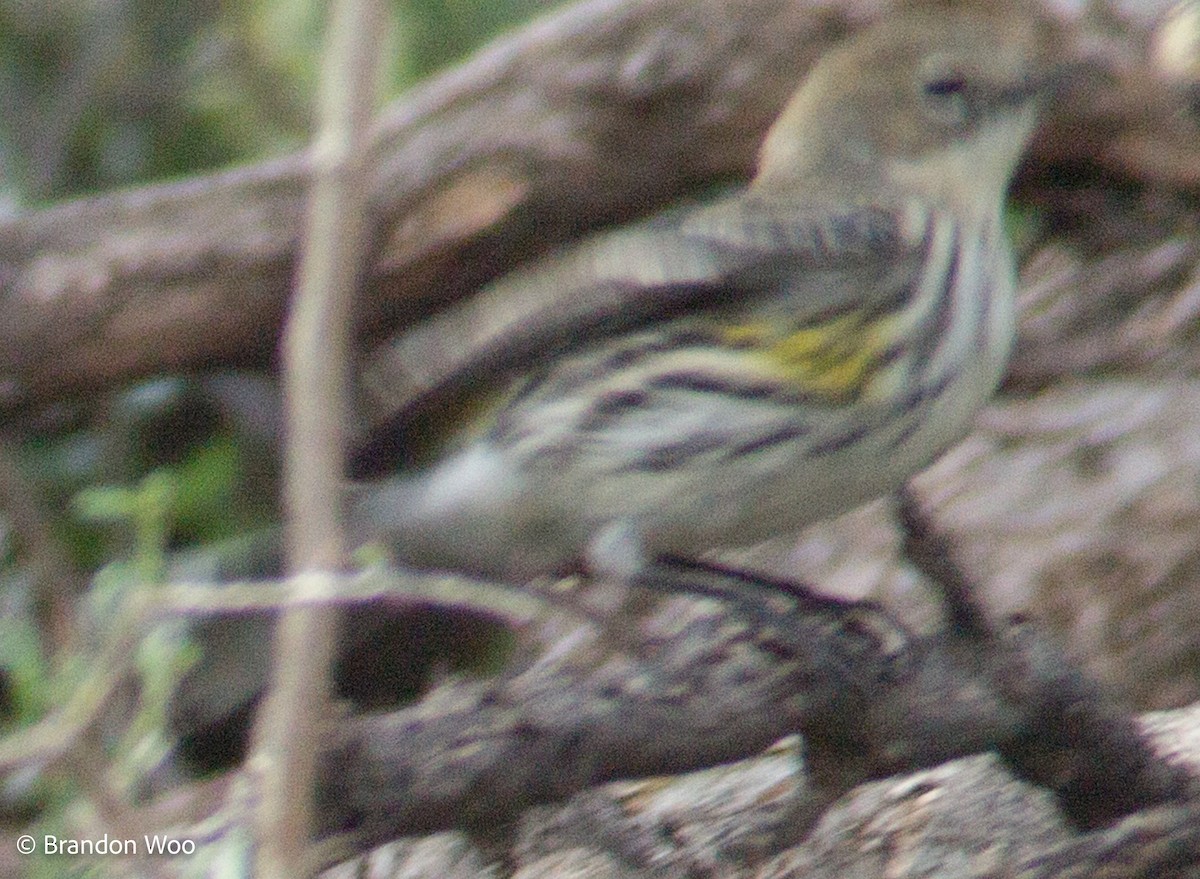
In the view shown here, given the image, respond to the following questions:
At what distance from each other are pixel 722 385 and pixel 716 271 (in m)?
0.13

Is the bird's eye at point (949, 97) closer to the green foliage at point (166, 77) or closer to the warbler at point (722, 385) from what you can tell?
the warbler at point (722, 385)

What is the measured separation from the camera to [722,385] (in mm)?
2080

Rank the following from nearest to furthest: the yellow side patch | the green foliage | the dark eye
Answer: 1. the yellow side patch
2. the dark eye
3. the green foliage

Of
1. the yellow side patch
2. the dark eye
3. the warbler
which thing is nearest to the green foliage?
the dark eye

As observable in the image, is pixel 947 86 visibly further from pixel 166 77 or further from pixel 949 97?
pixel 166 77

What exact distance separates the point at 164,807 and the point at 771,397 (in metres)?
1.03

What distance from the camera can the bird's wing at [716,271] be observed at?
2094 mm

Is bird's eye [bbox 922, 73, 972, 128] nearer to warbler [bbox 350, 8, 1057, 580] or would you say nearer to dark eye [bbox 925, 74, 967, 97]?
dark eye [bbox 925, 74, 967, 97]

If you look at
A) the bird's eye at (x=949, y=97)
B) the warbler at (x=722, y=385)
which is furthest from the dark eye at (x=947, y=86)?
the warbler at (x=722, y=385)

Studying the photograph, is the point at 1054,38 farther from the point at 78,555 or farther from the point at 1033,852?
the point at 78,555

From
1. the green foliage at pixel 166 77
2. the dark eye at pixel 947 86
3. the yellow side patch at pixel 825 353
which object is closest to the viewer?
the yellow side patch at pixel 825 353

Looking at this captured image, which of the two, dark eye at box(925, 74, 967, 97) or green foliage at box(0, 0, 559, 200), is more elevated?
green foliage at box(0, 0, 559, 200)

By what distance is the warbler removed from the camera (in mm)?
2064

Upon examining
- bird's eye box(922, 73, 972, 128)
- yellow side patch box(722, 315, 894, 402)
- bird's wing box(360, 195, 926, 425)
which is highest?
bird's eye box(922, 73, 972, 128)
